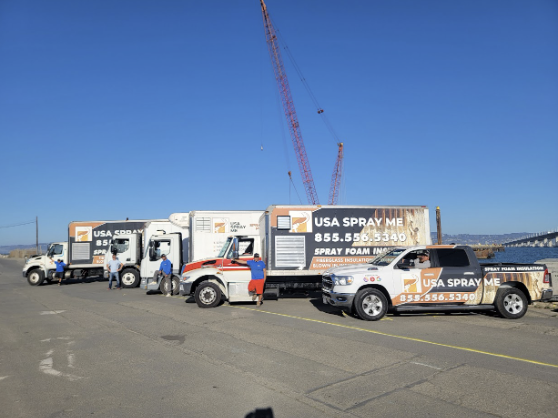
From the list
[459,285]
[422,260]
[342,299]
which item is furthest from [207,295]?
[459,285]

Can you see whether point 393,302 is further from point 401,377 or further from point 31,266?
point 31,266

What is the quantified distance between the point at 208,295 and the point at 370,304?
207 inches

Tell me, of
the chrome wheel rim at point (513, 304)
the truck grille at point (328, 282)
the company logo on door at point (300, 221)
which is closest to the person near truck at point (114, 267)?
the company logo on door at point (300, 221)

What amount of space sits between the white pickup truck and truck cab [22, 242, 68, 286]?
19577 millimetres

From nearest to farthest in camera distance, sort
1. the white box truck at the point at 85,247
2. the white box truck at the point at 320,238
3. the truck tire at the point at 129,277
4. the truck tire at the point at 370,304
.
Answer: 1. the truck tire at the point at 370,304
2. the white box truck at the point at 320,238
3. the truck tire at the point at 129,277
4. the white box truck at the point at 85,247

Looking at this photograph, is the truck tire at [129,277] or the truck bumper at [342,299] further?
the truck tire at [129,277]

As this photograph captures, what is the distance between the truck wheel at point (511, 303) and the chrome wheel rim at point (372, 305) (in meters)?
3.00

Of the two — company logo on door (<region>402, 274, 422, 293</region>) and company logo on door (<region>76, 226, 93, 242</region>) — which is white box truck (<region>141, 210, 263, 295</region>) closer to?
company logo on door (<region>402, 274, 422, 293</region>)

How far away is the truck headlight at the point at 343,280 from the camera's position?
10.5 metres

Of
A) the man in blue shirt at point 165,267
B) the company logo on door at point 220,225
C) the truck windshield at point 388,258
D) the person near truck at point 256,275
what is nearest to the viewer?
the truck windshield at point 388,258

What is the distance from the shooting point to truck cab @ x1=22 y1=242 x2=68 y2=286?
2391cm

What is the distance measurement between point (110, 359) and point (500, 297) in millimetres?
9058

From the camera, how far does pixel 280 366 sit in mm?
6555

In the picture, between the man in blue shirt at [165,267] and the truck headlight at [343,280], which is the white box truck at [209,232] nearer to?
the man in blue shirt at [165,267]
